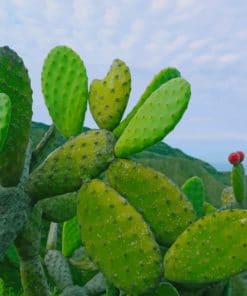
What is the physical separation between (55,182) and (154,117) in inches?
16.2

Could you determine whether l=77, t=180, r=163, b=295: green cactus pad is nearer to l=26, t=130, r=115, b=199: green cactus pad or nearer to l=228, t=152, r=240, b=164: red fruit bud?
l=26, t=130, r=115, b=199: green cactus pad

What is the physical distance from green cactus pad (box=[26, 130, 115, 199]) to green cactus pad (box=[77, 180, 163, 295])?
0.09 metres

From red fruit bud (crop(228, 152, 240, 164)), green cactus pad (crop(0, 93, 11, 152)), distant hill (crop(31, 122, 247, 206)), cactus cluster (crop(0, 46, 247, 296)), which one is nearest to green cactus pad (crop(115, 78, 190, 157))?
cactus cluster (crop(0, 46, 247, 296))

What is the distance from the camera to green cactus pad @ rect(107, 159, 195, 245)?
207 centimetres

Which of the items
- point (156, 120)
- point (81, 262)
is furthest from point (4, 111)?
point (81, 262)

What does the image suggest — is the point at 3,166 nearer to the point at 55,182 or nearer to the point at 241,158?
the point at 55,182

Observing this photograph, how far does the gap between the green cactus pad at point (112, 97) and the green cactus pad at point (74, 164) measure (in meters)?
0.12

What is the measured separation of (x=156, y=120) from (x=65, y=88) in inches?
18.2

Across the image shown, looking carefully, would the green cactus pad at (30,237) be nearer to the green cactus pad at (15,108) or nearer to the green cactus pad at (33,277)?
the green cactus pad at (33,277)

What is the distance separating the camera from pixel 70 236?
2.97m

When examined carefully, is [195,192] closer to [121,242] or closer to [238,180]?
[238,180]

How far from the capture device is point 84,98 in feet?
7.55

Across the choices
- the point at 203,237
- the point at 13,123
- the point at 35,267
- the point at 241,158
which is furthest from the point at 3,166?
the point at 241,158

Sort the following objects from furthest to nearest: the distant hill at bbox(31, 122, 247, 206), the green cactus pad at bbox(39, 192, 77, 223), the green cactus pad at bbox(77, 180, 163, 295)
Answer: the distant hill at bbox(31, 122, 247, 206), the green cactus pad at bbox(39, 192, 77, 223), the green cactus pad at bbox(77, 180, 163, 295)
